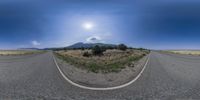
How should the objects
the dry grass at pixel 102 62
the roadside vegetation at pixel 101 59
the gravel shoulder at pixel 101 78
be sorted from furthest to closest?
the roadside vegetation at pixel 101 59
the dry grass at pixel 102 62
the gravel shoulder at pixel 101 78

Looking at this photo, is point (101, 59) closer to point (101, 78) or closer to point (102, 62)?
point (102, 62)

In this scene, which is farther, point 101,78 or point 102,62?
point 102,62

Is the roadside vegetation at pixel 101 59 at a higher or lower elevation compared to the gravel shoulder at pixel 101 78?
higher

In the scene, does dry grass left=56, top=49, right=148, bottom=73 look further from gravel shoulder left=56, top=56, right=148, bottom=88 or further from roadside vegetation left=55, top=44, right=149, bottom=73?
gravel shoulder left=56, top=56, right=148, bottom=88

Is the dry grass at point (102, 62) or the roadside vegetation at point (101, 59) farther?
the roadside vegetation at point (101, 59)

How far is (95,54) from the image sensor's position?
43594 millimetres

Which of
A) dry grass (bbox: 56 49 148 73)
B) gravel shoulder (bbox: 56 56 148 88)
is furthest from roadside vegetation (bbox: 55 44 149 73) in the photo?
gravel shoulder (bbox: 56 56 148 88)

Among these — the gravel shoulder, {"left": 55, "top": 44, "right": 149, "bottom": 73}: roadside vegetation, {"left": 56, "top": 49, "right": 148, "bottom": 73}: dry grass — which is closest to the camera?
the gravel shoulder

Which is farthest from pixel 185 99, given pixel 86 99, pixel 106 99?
pixel 86 99

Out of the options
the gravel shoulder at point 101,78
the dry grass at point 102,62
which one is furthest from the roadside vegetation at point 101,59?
the gravel shoulder at point 101,78

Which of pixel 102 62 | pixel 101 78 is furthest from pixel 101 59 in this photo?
pixel 101 78

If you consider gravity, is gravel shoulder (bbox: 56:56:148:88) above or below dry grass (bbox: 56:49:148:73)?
below

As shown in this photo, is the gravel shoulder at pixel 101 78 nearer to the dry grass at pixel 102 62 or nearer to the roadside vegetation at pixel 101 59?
the roadside vegetation at pixel 101 59

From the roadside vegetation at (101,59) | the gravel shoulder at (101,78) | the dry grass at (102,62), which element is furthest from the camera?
the roadside vegetation at (101,59)
